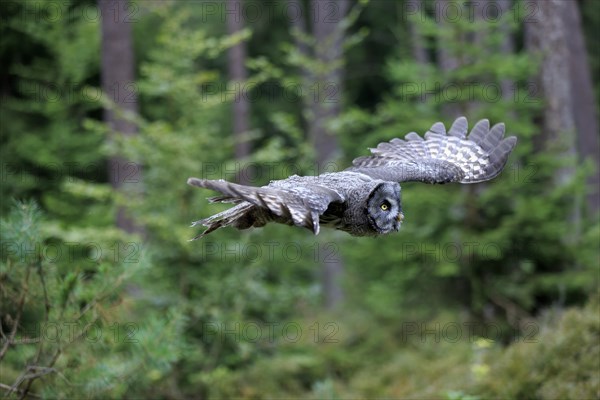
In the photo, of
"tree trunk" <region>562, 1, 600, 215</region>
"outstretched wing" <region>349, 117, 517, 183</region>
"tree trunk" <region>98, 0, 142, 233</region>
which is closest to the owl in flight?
"outstretched wing" <region>349, 117, 517, 183</region>

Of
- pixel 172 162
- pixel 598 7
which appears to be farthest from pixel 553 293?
pixel 598 7

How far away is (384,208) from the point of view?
15.7ft

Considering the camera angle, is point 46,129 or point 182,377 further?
point 46,129

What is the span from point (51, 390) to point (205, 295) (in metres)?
4.61

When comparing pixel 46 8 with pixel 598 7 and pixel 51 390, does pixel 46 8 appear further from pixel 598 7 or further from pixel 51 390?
pixel 598 7

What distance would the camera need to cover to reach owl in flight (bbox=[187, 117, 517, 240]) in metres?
3.88

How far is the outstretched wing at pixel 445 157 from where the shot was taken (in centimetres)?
572

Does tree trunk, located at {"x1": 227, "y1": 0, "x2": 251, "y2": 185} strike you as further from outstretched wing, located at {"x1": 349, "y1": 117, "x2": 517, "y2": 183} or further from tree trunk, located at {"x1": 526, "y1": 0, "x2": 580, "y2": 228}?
outstretched wing, located at {"x1": 349, "y1": 117, "x2": 517, "y2": 183}

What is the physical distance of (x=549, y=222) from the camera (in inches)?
380

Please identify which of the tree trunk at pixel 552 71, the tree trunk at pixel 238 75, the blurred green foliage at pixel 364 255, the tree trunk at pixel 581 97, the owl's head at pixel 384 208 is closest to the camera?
the owl's head at pixel 384 208

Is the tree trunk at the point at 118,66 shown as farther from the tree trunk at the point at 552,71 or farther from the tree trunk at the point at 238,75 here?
the tree trunk at the point at 552,71

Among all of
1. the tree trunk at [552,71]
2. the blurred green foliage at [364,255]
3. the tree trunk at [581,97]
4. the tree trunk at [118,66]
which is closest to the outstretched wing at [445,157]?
the blurred green foliage at [364,255]

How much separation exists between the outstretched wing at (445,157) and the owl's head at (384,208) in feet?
2.09

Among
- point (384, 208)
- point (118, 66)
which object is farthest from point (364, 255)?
point (384, 208)
